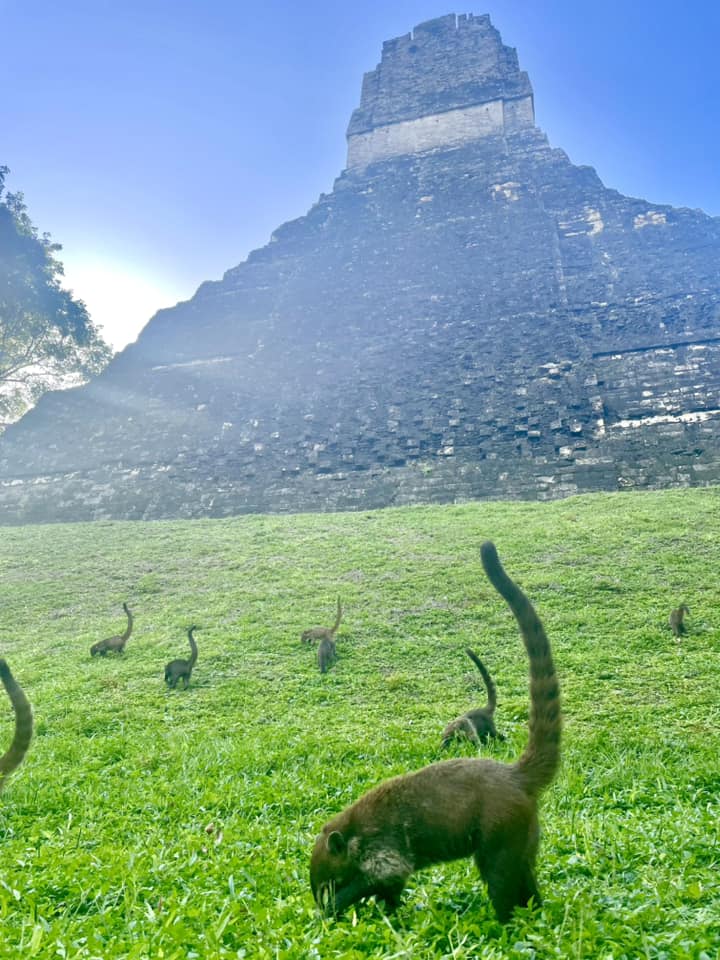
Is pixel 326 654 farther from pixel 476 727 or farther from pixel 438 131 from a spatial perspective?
pixel 438 131

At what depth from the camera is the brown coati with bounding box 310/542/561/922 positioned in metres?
2.31

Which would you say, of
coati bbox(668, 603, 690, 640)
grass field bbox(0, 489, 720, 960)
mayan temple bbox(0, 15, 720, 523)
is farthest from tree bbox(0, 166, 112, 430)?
coati bbox(668, 603, 690, 640)

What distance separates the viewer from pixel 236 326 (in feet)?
91.8

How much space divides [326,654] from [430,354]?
16.0m

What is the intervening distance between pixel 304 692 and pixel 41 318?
17.9 m

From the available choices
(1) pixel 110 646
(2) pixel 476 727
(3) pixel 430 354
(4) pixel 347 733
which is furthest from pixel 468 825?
(3) pixel 430 354

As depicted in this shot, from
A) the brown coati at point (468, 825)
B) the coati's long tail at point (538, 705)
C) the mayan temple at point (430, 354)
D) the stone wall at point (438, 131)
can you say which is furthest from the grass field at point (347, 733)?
the stone wall at point (438, 131)

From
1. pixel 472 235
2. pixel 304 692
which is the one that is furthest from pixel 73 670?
pixel 472 235

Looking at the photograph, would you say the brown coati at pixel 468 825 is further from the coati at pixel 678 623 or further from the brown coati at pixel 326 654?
the coati at pixel 678 623

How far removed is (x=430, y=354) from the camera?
21.9m

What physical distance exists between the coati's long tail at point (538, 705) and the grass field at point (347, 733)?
16.8 inches

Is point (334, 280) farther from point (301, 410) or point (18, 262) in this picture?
point (18, 262)

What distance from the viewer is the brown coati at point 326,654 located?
281 inches

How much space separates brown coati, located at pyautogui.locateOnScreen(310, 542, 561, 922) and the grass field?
0.11m
